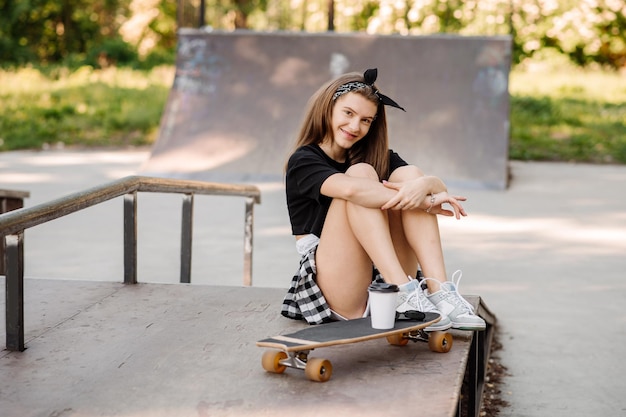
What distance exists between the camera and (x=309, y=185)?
2.79 meters

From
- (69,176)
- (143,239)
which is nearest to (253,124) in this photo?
(69,176)

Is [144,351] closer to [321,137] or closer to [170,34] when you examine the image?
[321,137]

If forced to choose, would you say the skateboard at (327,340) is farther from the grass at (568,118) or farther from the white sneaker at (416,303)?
the grass at (568,118)

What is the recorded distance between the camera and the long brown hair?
2.89 m

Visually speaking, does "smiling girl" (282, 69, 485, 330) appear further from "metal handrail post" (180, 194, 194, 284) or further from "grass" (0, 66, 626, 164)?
"grass" (0, 66, 626, 164)

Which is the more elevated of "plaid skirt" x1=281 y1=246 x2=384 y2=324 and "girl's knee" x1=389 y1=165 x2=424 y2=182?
"girl's knee" x1=389 y1=165 x2=424 y2=182

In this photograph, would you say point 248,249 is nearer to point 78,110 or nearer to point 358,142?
point 358,142

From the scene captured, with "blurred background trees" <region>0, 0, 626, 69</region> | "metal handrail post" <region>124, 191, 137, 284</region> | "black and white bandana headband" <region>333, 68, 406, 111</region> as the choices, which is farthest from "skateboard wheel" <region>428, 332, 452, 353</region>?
"blurred background trees" <region>0, 0, 626, 69</region>

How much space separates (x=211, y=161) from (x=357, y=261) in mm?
6414

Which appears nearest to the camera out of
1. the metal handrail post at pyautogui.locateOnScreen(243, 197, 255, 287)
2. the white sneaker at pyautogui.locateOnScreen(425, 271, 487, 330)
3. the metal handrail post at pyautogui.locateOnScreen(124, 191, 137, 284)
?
the white sneaker at pyautogui.locateOnScreen(425, 271, 487, 330)

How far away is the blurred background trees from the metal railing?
22.8 ft

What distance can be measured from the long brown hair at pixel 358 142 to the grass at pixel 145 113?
8.44m

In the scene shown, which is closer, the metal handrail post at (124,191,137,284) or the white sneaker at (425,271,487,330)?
the white sneaker at (425,271,487,330)

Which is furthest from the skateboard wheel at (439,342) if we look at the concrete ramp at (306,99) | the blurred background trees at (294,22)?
the blurred background trees at (294,22)
